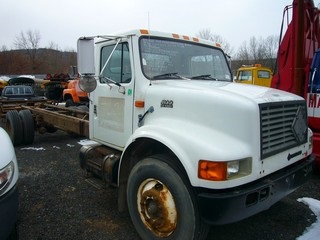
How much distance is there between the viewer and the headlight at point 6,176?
2576mm

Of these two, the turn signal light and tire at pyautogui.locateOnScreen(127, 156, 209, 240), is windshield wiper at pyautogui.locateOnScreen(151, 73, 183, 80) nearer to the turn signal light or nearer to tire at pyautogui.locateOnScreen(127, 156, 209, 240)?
tire at pyautogui.locateOnScreen(127, 156, 209, 240)

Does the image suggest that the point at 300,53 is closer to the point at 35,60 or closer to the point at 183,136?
the point at 183,136

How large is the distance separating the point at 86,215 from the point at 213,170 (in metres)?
2.14

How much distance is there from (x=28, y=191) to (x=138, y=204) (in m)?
2.35

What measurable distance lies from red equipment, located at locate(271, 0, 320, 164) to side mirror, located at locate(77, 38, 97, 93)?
393 centimetres

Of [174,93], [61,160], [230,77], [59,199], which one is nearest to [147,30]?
[174,93]

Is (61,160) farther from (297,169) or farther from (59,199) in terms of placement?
(297,169)

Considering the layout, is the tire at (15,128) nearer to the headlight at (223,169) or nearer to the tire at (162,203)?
the tire at (162,203)

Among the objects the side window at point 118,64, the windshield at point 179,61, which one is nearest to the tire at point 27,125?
the side window at point 118,64

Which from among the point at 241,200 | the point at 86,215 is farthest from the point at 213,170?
the point at 86,215

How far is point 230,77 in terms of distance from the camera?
14.7ft

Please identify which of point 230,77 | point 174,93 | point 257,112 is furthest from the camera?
point 230,77

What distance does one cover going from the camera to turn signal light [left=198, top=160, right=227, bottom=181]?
257cm

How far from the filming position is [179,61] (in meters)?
3.89
